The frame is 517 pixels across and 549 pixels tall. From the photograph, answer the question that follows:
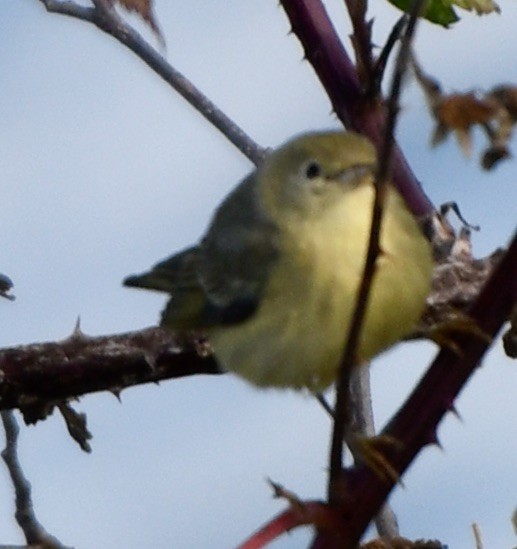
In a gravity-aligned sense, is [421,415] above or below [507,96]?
below

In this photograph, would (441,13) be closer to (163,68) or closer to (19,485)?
(163,68)

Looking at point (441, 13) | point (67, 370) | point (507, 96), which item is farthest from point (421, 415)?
point (67, 370)

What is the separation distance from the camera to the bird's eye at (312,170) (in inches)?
91.6

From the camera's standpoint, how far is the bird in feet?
6.70

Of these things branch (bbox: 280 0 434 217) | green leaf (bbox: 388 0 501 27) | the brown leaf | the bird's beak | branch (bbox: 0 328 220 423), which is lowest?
the brown leaf

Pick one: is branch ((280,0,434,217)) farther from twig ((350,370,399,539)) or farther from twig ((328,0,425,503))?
twig ((328,0,425,503))

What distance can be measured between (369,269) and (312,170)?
131 cm

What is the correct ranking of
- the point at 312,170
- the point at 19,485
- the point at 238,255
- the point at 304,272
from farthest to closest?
1. the point at 238,255
2. the point at 312,170
3. the point at 304,272
4. the point at 19,485

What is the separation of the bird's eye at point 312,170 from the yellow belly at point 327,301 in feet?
0.32

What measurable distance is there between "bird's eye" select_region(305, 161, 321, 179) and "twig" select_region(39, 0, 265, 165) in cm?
11

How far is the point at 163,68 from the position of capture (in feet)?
7.38

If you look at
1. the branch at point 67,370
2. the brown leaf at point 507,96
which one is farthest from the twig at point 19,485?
the brown leaf at point 507,96

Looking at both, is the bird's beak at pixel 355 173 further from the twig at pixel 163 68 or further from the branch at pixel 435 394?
the branch at pixel 435 394

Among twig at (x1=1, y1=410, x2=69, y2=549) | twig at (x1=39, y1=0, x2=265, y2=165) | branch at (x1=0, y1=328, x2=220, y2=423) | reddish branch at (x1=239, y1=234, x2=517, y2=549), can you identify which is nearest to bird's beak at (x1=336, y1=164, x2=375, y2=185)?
twig at (x1=39, y1=0, x2=265, y2=165)
